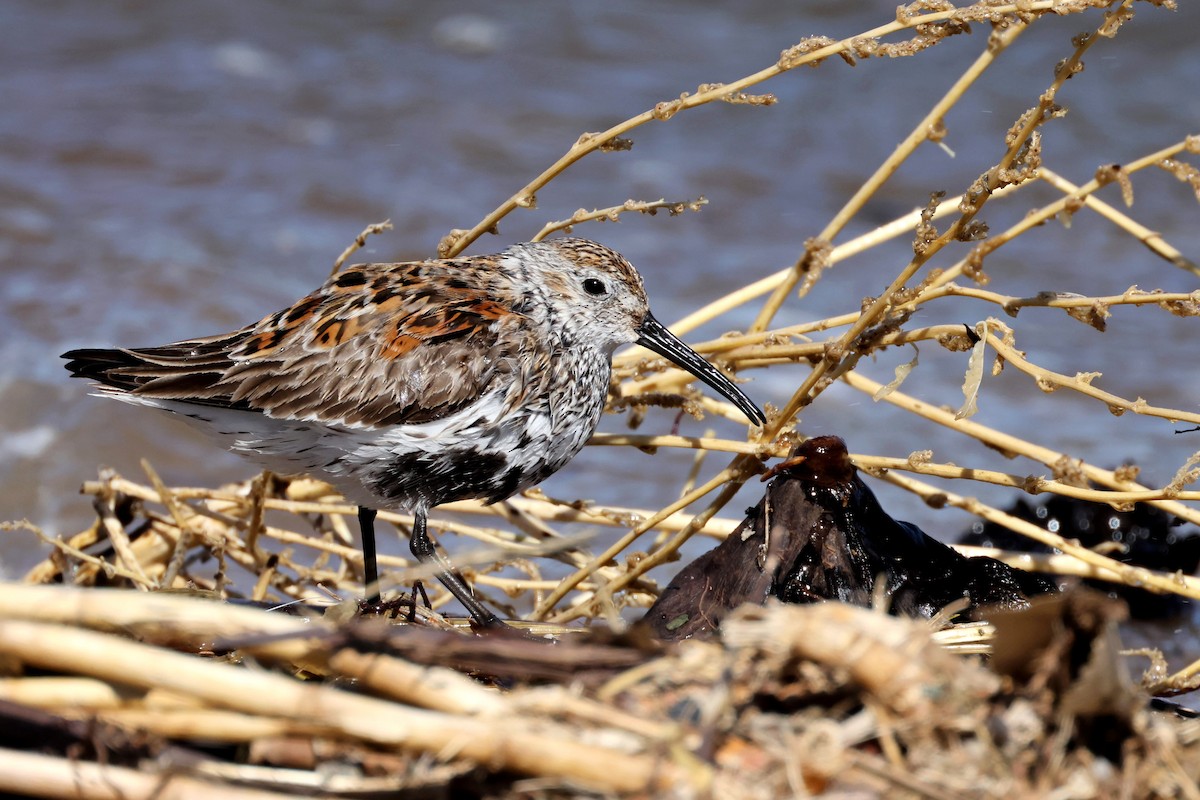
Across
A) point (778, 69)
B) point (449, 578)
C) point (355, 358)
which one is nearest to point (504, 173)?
point (355, 358)

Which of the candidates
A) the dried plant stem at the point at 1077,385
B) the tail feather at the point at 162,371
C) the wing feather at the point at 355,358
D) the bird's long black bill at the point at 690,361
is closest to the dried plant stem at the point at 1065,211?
the dried plant stem at the point at 1077,385

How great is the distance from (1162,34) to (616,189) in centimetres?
563

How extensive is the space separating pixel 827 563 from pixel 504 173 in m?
7.60

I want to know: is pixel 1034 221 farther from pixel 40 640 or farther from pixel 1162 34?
pixel 1162 34

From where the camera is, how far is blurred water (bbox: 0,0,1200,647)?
7512 millimetres

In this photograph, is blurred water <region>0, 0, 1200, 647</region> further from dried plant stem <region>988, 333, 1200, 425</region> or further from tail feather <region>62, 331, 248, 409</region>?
dried plant stem <region>988, 333, 1200, 425</region>

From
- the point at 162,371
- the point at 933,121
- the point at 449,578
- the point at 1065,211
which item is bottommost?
the point at 449,578

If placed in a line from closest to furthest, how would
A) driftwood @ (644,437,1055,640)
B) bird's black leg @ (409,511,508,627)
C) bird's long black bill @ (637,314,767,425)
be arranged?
driftwood @ (644,437,1055,640)
bird's black leg @ (409,511,508,627)
bird's long black bill @ (637,314,767,425)

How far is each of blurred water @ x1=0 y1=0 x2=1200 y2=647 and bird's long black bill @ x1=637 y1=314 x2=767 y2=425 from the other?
78.3 inches

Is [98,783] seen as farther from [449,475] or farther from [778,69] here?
[778,69]

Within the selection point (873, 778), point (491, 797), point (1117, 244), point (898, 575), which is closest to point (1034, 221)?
point (898, 575)

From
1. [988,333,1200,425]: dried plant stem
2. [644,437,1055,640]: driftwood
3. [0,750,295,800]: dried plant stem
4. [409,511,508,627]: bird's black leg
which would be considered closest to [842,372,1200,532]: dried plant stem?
[988,333,1200,425]: dried plant stem

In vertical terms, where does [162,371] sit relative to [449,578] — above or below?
above

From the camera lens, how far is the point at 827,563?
3.91m
